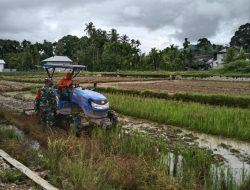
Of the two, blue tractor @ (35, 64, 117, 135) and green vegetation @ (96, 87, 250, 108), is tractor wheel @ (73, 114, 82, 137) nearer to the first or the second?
blue tractor @ (35, 64, 117, 135)

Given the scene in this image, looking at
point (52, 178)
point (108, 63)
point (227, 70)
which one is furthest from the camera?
point (108, 63)

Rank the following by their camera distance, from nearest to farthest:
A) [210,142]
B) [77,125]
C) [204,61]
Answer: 1. [77,125]
2. [210,142]
3. [204,61]

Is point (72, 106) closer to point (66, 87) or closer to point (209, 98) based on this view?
point (66, 87)

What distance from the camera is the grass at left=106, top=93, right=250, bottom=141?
10812 millimetres

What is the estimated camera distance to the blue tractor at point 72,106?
9.40m

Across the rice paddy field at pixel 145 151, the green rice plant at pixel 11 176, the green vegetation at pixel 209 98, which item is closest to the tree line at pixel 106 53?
the green vegetation at pixel 209 98

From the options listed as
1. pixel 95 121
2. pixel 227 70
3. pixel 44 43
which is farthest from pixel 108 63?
pixel 95 121

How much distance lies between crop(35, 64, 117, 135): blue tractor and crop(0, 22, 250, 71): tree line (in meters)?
46.8

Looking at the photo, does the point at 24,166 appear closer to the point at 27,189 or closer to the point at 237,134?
the point at 27,189

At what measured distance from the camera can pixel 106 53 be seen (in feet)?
204

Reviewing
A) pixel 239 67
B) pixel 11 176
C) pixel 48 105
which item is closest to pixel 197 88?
pixel 48 105

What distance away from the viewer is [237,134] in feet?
34.3

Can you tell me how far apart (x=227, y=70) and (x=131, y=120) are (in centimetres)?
3440

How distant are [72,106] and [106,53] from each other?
52334mm
